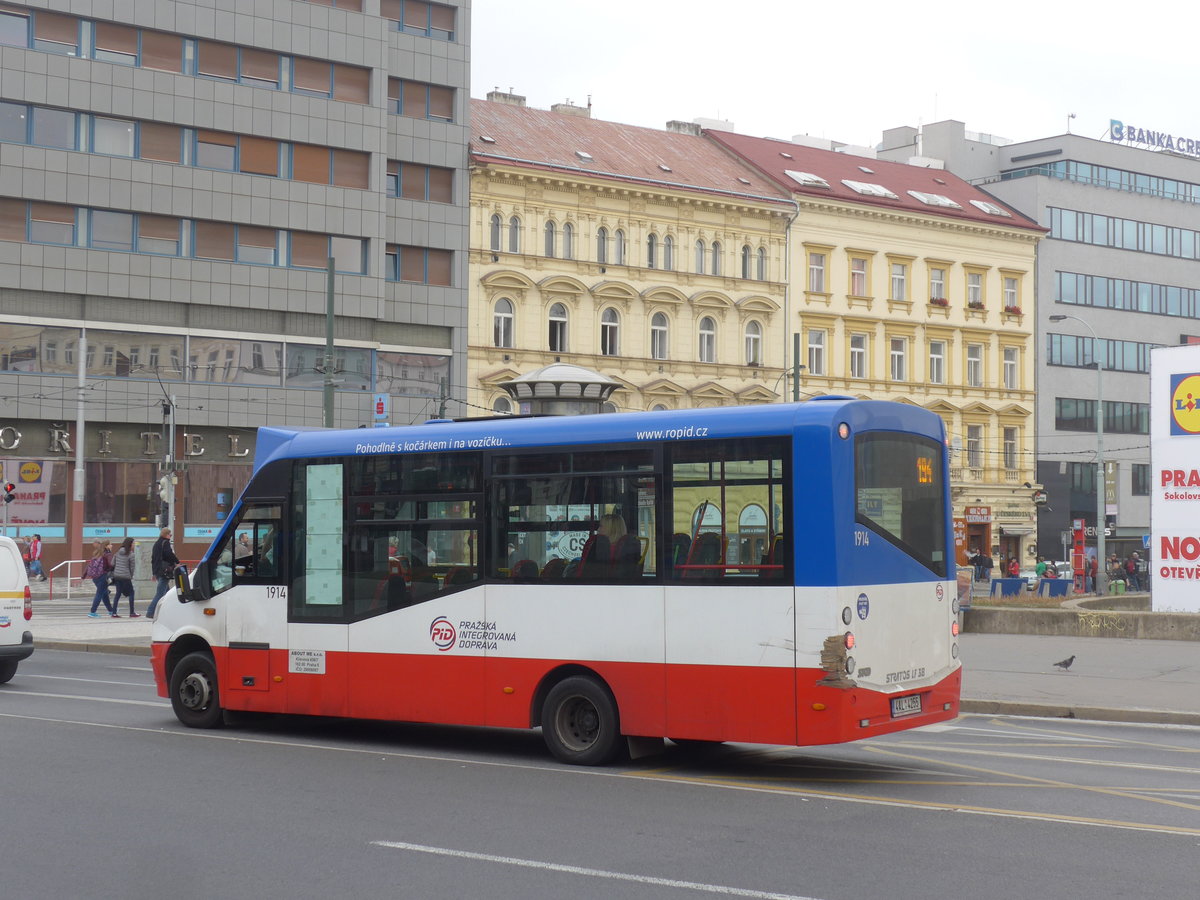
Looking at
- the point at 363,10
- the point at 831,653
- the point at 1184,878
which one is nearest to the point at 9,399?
the point at 363,10

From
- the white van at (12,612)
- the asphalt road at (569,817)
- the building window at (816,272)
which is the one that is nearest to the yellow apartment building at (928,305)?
the building window at (816,272)

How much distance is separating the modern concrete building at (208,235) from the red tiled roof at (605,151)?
2394mm

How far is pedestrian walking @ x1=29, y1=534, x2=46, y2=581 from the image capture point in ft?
156

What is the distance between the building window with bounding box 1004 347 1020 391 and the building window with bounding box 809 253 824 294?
36.9 ft

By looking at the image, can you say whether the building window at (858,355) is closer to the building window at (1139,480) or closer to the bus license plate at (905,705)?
the building window at (1139,480)

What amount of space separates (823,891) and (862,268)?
59599 millimetres

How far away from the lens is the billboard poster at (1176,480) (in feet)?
93.7

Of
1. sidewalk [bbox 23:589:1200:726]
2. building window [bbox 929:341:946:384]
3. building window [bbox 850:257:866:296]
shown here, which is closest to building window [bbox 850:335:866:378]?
building window [bbox 850:257:866:296]

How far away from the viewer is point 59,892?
7.56 metres

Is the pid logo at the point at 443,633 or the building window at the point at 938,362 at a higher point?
the building window at the point at 938,362

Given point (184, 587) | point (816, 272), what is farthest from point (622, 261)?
point (184, 587)

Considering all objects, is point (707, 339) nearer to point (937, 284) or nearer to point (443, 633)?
point (937, 284)

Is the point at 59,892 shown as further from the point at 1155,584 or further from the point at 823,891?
the point at 1155,584

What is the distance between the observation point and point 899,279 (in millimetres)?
66750
